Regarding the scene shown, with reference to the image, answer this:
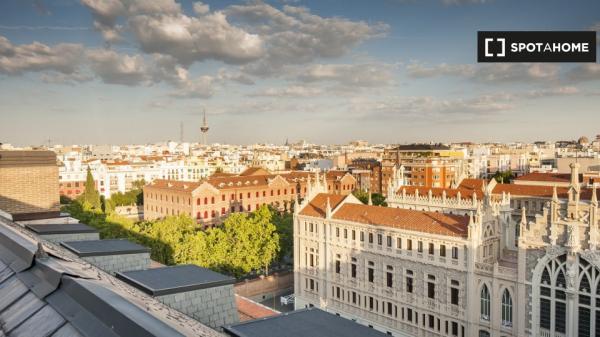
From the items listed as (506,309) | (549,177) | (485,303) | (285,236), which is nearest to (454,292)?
(485,303)

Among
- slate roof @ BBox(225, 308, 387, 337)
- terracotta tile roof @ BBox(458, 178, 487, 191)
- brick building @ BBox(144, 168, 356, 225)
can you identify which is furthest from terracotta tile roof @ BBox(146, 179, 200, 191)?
slate roof @ BBox(225, 308, 387, 337)

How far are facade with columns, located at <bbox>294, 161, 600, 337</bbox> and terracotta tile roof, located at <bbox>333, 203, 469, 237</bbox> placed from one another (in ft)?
0.31

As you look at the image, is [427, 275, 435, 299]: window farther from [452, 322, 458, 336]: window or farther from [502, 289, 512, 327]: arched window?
[502, 289, 512, 327]: arched window

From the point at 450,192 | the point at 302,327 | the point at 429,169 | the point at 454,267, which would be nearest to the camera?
the point at 302,327

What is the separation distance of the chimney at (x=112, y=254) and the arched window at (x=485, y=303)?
2365 cm

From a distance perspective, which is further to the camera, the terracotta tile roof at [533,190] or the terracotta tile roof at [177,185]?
the terracotta tile roof at [177,185]

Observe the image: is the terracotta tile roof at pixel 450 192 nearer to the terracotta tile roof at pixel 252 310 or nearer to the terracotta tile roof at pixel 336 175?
the terracotta tile roof at pixel 252 310

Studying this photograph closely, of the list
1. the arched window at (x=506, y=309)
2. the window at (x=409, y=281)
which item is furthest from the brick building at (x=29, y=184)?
the arched window at (x=506, y=309)

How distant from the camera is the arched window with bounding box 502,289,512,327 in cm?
3288

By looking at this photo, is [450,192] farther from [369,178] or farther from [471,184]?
[369,178]

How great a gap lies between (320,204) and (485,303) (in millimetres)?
19274

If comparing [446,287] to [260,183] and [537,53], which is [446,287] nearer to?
[537,53]

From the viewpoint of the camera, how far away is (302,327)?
1428cm

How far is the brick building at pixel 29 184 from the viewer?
103ft
